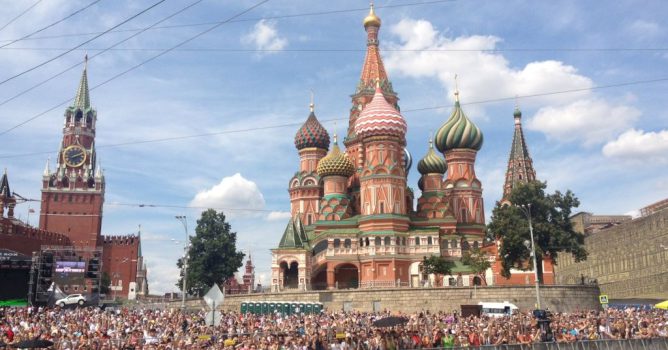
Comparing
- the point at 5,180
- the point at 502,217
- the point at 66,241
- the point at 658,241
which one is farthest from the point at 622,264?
the point at 5,180

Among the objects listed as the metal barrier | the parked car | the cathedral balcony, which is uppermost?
the cathedral balcony

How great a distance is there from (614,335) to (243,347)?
14.8m

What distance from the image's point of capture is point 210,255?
5856 centimetres

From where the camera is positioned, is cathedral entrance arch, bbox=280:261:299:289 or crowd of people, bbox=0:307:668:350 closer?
crowd of people, bbox=0:307:668:350

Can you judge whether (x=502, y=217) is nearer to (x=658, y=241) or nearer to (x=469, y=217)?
(x=469, y=217)

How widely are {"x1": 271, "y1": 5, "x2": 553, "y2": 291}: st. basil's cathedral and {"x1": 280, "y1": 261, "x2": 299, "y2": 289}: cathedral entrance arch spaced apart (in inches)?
3.7

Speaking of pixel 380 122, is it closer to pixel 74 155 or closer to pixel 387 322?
Answer: pixel 387 322

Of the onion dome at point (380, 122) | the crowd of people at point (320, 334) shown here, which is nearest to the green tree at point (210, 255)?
the onion dome at point (380, 122)

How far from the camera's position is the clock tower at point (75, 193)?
86188 millimetres

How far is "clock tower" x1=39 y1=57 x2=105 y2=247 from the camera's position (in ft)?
283

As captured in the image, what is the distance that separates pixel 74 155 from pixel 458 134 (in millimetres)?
59621

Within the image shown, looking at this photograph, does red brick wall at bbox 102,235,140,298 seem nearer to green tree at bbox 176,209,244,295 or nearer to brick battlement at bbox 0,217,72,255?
brick battlement at bbox 0,217,72,255

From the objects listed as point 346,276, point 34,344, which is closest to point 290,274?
point 346,276

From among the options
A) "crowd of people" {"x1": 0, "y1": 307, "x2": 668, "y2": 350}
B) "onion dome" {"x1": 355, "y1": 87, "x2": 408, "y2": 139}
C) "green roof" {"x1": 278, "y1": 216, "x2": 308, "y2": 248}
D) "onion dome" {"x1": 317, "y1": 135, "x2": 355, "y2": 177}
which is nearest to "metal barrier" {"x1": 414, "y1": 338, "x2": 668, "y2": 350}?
"crowd of people" {"x1": 0, "y1": 307, "x2": 668, "y2": 350}
